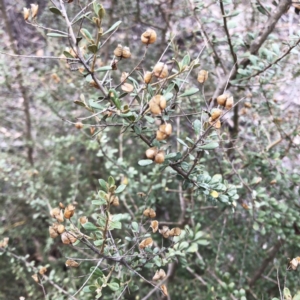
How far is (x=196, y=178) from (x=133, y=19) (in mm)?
1183

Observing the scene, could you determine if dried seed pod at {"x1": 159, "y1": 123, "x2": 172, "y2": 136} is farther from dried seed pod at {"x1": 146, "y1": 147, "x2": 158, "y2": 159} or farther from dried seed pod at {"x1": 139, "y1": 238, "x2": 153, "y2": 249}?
dried seed pod at {"x1": 139, "y1": 238, "x2": 153, "y2": 249}

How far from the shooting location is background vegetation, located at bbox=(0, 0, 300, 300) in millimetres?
587

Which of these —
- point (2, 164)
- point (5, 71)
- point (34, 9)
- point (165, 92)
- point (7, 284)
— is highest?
point (34, 9)

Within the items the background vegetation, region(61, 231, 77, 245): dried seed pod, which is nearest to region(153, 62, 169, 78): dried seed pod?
the background vegetation

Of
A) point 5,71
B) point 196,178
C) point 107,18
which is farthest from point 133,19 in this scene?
point 196,178

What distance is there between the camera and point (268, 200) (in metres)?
0.93

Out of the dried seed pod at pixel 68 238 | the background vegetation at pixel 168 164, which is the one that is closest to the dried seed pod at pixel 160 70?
the background vegetation at pixel 168 164

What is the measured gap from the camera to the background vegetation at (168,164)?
0.59 m

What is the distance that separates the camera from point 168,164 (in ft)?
1.94

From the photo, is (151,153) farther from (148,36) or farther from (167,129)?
(148,36)

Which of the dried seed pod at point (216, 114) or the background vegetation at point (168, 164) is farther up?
the dried seed pod at point (216, 114)

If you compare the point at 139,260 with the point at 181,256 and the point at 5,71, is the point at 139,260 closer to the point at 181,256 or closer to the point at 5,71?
the point at 181,256

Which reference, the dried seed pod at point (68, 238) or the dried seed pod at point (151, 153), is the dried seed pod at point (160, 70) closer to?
the dried seed pod at point (151, 153)

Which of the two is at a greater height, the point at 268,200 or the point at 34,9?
the point at 34,9
